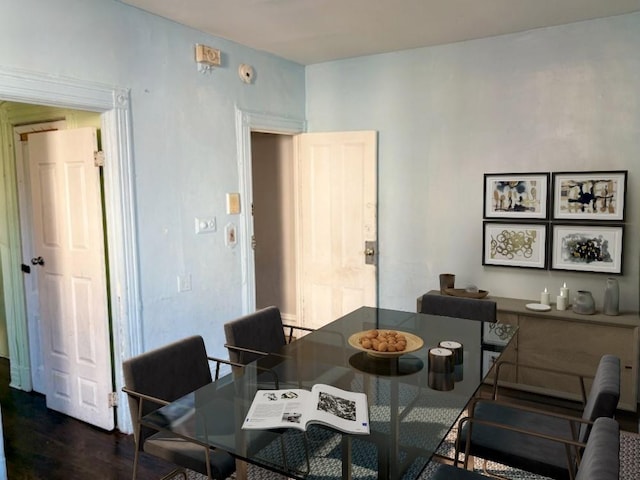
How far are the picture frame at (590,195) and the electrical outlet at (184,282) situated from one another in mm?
2739

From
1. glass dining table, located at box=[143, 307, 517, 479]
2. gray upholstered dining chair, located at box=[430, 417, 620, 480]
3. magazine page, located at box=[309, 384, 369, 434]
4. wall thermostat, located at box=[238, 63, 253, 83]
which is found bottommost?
glass dining table, located at box=[143, 307, 517, 479]

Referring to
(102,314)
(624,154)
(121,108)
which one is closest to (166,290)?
Answer: (102,314)

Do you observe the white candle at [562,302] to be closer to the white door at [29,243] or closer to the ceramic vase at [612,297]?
the ceramic vase at [612,297]

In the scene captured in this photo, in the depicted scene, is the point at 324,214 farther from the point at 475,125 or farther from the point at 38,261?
the point at 38,261

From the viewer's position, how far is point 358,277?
4.45 meters

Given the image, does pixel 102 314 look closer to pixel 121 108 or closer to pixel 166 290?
pixel 166 290

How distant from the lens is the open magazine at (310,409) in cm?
165

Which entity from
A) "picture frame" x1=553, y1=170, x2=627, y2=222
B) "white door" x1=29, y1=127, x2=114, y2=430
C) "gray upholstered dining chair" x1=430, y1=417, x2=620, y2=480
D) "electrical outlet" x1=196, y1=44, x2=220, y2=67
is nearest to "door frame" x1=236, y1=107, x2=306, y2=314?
"electrical outlet" x1=196, y1=44, x2=220, y2=67

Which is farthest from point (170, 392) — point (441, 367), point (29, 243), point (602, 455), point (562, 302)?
point (562, 302)

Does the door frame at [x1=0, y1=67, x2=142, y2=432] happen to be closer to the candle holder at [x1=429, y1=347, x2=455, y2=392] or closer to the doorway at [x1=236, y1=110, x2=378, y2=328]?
the doorway at [x1=236, y1=110, x2=378, y2=328]

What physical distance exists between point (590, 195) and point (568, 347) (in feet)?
3.60

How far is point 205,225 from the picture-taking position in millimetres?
3600

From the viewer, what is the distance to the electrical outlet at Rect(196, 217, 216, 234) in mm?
3548

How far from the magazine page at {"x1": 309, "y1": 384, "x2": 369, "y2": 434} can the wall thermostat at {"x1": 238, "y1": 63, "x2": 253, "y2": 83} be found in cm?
276
